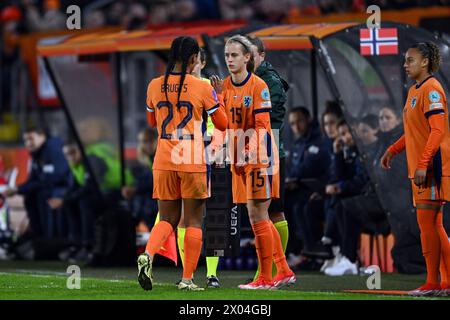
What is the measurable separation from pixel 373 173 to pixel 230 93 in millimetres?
3103

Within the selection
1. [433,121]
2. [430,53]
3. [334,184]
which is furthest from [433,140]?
[334,184]

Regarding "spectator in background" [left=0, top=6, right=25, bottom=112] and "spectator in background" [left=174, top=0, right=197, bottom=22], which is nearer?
"spectator in background" [left=174, top=0, right=197, bottom=22]

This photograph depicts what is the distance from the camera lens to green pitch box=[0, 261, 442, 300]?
1077 cm

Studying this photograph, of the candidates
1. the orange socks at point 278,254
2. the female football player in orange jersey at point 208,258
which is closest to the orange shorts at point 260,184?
the orange socks at point 278,254

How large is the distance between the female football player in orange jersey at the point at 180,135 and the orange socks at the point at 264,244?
815mm

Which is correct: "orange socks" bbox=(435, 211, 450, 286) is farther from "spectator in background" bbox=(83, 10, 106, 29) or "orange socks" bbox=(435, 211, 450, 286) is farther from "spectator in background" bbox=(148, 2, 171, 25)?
"spectator in background" bbox=(83, 10, 106, 29)

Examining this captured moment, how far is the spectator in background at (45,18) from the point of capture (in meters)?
24.5

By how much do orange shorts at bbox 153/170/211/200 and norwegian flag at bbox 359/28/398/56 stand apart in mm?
4367

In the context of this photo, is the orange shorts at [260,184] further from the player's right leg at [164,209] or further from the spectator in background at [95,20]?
the spectator in background at [95,20]

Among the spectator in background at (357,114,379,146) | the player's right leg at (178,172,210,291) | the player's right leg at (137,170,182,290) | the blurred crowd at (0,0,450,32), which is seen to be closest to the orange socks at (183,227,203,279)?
the player's right leg at (178,172,210,291)

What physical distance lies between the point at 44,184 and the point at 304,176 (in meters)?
4.15

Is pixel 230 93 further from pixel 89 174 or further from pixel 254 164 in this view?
pixel 89 174

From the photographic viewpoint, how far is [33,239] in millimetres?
18500
